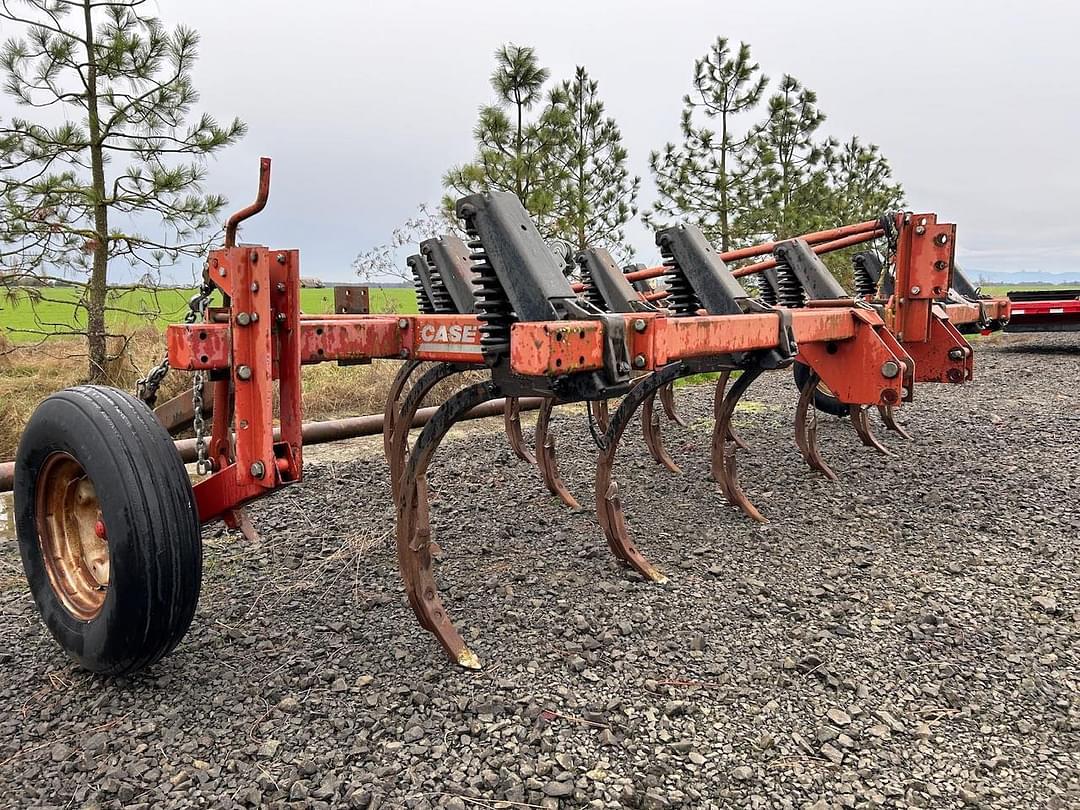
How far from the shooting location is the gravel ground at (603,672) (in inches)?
78.7

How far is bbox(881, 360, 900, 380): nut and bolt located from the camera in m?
3.56

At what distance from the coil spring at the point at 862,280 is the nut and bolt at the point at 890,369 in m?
2.89

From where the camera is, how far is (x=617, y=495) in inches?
134

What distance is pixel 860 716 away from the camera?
89.7 inches

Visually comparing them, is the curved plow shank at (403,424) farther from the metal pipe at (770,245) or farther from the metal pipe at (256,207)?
the metal pipe at (256,207)

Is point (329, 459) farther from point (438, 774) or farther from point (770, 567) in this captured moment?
point (438, 774)

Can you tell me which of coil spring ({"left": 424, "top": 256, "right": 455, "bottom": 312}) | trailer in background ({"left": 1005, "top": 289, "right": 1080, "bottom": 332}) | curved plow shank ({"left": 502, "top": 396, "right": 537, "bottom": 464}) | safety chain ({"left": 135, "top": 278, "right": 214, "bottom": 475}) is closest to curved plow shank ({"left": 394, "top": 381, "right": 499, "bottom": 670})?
safety chain ({"left": 135, "top": 278, "right": 214, "bottom": 475})

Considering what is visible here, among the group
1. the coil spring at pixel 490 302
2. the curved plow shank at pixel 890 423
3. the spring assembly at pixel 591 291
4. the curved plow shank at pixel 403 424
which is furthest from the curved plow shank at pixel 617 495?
the curved plow shank at pixel 890 423

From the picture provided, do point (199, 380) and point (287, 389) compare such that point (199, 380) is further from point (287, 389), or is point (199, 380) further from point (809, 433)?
point (809, 433)

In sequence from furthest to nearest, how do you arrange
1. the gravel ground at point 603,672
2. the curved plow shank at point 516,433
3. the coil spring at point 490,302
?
the curved plow shank at point 516,433 < the coil spring at point 490,302 < the gravel ground at point 603,672

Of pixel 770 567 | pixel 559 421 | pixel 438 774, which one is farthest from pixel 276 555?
pixel 559 421

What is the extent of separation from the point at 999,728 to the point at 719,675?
2.45 ft

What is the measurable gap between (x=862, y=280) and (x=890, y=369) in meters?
3.08

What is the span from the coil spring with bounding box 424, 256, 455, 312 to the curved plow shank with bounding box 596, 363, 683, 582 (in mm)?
1058
